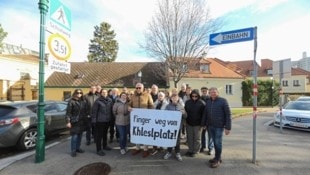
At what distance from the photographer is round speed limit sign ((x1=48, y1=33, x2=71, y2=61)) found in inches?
276

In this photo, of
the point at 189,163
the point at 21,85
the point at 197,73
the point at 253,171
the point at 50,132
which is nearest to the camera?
the point at 253,171

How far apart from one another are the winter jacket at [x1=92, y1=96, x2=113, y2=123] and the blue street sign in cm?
333

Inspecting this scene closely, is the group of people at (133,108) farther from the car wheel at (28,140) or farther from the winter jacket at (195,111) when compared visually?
the car wheel at (28,140)

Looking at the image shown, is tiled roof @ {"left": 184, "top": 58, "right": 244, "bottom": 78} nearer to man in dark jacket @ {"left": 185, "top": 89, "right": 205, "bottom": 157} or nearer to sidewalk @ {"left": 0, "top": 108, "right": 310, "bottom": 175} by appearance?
sidewalk @ {"left": 0, "top": 108, "right": 310, "bottom": 175}

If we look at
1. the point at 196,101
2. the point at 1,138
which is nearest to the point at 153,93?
the point at 196,101

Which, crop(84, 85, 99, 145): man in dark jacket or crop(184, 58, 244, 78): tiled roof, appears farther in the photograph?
crop(184, 58, 244, 78): tiled roof

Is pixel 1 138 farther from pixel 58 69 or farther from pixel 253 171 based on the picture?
pixel 253 171

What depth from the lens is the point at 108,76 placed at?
33781mm

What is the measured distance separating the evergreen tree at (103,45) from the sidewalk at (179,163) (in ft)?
168

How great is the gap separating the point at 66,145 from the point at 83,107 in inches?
71.7

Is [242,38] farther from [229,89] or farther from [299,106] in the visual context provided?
[229,89]

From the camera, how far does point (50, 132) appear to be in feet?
30.9

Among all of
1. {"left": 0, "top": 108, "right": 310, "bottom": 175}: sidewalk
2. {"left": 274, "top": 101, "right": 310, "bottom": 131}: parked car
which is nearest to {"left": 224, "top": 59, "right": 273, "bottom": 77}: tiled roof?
{"left": 274, "top": 101, "right": 310, "bottom": 131}: parked car

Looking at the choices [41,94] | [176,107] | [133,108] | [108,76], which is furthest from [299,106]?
[108,76]
